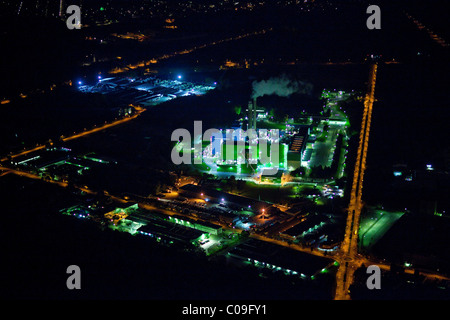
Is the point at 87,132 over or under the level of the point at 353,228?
over

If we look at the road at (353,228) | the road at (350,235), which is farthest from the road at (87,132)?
the road at (353,228)

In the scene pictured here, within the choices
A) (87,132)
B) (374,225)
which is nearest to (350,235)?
(374,225)

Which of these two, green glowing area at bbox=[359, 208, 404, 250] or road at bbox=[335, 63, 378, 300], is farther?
green glowing area at bbox=[359, 208, 404, 250]

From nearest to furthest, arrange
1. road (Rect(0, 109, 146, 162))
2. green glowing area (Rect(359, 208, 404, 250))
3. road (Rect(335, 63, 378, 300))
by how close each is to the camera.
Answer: road (Rect(335, 63, 378, 300)), green glowing area (Rect(359, 208, 404, 250)), road (Rect(0, 109, 146, 162))

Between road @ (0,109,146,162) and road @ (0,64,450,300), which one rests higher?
road @ (0,109,146,162)

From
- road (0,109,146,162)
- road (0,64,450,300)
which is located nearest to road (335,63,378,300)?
road (0,64,450,300)

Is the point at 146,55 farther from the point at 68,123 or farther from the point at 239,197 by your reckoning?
the point at 239,197

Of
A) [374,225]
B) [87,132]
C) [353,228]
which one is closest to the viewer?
[353,228]

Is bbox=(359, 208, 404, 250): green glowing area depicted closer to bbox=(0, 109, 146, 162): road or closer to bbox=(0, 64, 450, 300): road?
bbox=(0, 64, 450, 300): road

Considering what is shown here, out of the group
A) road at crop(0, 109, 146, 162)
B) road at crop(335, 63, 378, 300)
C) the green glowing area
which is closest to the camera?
road at crop(335, 63, 378, 300)

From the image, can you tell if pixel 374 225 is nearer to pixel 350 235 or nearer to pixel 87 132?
pixel 350 235

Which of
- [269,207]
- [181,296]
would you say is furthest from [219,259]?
[269,207]
